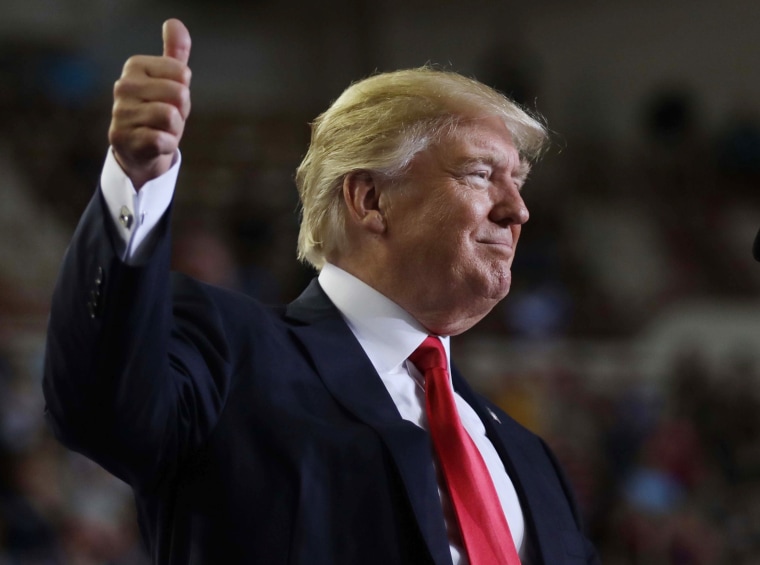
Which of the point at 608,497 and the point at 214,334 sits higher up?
the point at 214,334

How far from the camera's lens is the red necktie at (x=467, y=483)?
1560mm

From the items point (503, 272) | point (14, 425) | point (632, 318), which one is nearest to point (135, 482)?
point (503, 272)

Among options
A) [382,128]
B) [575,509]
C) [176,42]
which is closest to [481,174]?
[382,128]

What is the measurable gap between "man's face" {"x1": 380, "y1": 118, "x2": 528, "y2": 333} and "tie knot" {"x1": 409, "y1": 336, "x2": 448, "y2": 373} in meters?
0.04

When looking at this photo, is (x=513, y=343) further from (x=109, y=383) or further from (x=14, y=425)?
(x=109, y=383)

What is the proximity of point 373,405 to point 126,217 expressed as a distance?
502 millimetres

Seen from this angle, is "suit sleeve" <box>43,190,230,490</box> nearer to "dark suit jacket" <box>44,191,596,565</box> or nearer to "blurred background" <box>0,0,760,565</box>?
"dark suit jacket" <box>44,191,596,565</box>

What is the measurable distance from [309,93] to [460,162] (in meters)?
8.30

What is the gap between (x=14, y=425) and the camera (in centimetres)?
490

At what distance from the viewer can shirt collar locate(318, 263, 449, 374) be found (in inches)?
A: 67.7

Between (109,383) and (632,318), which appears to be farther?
(632,318)

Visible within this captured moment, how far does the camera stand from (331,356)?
163 cm

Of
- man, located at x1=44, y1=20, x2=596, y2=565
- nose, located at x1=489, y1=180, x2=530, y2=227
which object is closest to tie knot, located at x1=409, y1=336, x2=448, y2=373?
man, located at x1=44, y1=20, x2=596, y2=565

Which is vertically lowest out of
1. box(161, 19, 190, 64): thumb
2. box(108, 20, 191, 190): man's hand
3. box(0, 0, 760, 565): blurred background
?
box(0, 0, 760, 565): blurred background
